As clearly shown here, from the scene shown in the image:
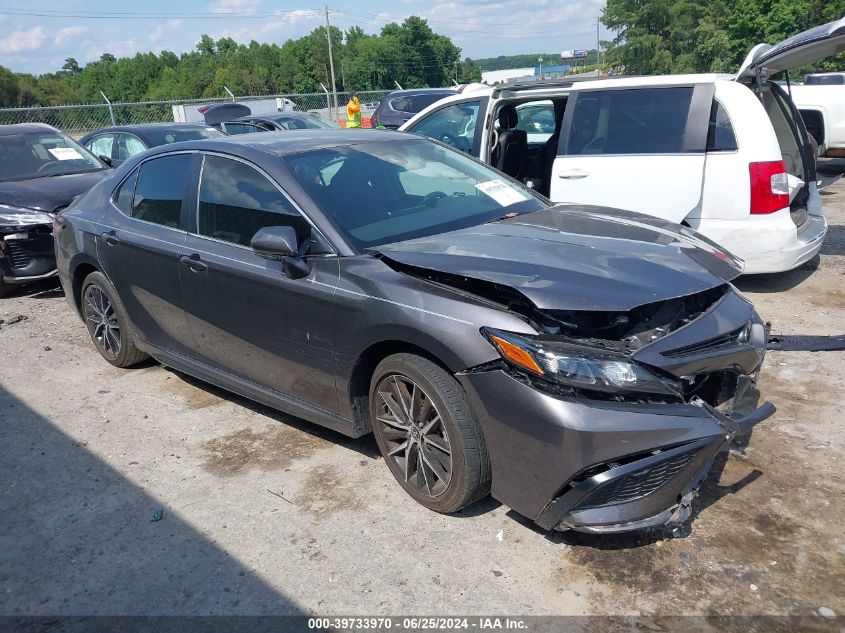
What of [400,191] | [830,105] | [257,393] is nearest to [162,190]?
[257,393]

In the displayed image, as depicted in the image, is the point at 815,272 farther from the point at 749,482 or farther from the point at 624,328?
the point at 624,328

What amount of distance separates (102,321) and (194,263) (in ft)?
5.47

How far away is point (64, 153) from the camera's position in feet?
28.4

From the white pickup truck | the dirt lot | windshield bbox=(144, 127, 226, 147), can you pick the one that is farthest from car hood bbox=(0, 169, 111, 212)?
the white pickup truck

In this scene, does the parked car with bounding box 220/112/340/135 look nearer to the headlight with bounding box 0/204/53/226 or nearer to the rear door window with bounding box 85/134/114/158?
the rear door window with bounding box 85/134/114/158

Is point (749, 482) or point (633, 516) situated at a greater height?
point (633, 516)

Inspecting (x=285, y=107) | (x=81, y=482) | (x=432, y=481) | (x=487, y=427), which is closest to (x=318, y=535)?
(x=432, y=481)

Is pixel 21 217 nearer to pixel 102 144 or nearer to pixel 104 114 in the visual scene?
pixel 102 144

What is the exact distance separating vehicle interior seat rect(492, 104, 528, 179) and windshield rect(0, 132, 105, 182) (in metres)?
4.99

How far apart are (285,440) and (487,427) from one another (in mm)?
1656

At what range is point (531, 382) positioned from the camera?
2730 millimetres

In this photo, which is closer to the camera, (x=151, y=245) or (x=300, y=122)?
(x=151, y=245)

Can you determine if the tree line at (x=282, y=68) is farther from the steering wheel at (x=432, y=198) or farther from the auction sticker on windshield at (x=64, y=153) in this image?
the steering wheel at (x=432, y=198)

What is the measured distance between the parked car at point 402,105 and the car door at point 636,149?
984 centimetres
